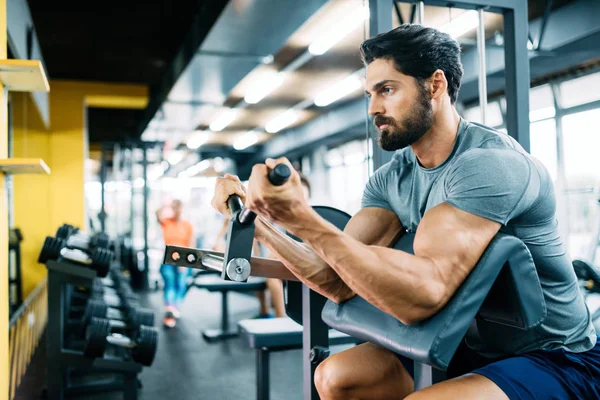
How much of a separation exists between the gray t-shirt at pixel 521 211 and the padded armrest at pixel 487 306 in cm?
11

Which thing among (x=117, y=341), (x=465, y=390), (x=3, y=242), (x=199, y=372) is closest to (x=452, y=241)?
(x=465, y=390)

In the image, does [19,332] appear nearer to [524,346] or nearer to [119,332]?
[119,332]

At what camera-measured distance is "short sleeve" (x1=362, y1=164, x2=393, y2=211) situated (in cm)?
140

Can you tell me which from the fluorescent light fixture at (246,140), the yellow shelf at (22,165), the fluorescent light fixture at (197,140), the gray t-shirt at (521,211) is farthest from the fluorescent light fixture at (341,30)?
the fluorescent light fixture at (246,140)

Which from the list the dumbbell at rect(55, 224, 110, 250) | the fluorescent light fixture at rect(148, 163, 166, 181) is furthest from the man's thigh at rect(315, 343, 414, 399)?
the fluorescent light fixture at rect(148, 163, 166, 181)

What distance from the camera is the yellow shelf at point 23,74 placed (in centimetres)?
204

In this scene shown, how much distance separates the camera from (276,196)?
2.75 feet

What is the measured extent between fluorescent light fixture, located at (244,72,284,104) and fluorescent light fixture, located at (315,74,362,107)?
764 millimetres

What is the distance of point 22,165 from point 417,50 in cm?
166

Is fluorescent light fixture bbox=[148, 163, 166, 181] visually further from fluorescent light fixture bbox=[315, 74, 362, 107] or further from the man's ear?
the man's ear

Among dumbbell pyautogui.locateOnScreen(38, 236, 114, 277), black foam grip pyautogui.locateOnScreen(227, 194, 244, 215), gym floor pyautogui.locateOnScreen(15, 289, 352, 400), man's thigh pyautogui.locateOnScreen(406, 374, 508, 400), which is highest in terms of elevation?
black foam grip pyautogui.locateOnScreen(227, 194, 244, 215)

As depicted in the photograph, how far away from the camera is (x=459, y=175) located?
1.06 m

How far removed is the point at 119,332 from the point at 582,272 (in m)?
2.75

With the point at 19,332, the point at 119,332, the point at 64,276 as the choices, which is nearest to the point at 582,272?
the point at 119,332
